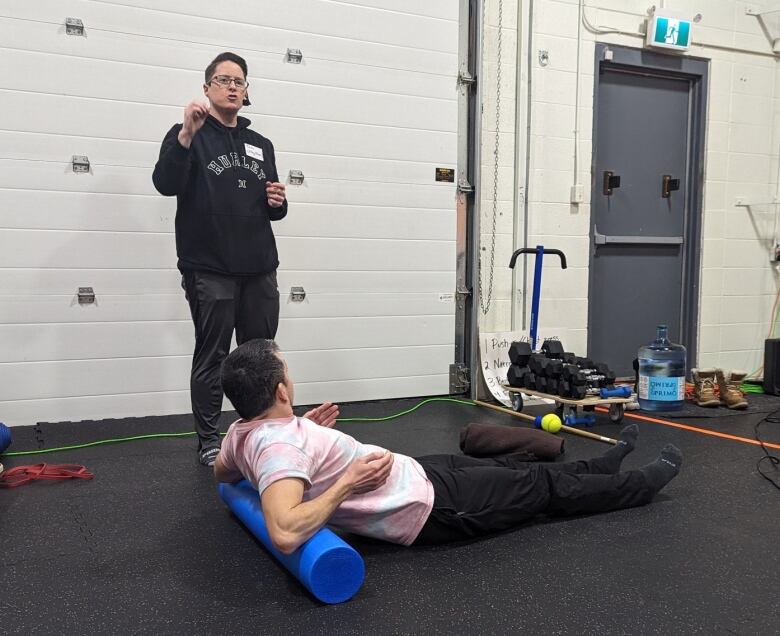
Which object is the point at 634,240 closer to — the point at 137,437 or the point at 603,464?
the point at 603,464

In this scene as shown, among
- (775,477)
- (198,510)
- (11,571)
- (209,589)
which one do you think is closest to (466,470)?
(209,589)

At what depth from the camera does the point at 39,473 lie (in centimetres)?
287

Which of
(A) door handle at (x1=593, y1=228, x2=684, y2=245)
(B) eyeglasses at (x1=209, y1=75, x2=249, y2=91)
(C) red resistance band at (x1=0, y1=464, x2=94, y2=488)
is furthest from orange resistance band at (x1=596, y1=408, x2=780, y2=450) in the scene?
(C) red resistance band at (x1=0, y1=464, x2=94, y2=488)

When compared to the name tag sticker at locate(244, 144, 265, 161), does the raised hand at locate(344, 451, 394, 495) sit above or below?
below

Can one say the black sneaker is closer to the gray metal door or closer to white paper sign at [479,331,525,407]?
white paper sign at [479,331,525,407]

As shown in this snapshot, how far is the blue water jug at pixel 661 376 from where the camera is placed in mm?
4352

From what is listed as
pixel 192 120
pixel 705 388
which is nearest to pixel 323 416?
pixel 192 120

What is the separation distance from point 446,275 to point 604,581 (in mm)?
3067

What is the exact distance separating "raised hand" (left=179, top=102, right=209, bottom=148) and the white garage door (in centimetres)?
118

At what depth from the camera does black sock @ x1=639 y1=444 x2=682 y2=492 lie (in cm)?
246

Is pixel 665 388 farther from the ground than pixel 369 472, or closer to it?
closer to it

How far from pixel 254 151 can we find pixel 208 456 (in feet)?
4.63

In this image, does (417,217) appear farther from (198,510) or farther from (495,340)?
(198,510)

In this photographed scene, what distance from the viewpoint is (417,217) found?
15.4 feet
